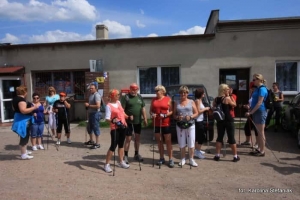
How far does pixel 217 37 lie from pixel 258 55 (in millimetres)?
1884

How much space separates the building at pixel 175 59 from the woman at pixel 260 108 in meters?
5.33

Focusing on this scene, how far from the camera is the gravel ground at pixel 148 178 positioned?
4.05 meters

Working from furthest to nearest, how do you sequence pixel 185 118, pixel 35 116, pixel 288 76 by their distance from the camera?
pixel 288 76 < pixel 35 116 < pixel 185 118

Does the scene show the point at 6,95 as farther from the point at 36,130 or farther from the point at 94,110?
the point at 94,110

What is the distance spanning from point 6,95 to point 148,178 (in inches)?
387

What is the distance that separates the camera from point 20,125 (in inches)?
228

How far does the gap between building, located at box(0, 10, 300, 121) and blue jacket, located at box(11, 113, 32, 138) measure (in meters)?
6.28

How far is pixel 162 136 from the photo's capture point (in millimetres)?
5438

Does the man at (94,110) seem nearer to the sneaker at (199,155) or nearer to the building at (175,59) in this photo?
the sneaker at (199,155)

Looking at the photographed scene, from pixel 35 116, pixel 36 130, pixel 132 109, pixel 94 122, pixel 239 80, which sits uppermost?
pixel 239 80

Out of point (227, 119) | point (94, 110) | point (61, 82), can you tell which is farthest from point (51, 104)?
point (61, 82)

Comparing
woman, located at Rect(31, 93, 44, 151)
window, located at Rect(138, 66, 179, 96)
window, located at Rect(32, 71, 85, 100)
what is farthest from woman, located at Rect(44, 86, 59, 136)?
window, located at Rect(138, 66, 179, 96)

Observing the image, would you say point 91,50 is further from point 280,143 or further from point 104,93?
point 280,143

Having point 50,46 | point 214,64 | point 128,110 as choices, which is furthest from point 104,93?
point 128,110
